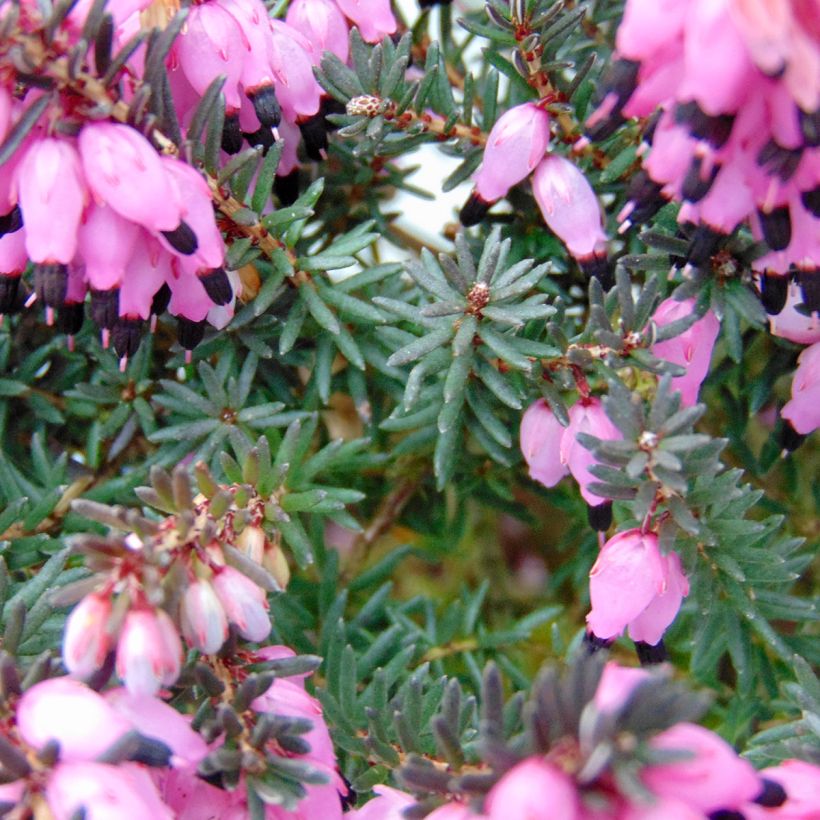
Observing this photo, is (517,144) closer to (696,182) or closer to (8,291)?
(696,182)

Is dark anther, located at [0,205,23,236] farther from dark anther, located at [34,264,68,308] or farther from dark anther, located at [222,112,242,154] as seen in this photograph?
dark anther, located at [222,112,242,154]

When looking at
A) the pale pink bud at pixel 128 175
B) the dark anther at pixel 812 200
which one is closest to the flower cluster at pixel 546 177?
the dark anther at pixel 812 200

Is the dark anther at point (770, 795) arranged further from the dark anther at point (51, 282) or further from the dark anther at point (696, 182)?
the dark anther at point (51, 282)

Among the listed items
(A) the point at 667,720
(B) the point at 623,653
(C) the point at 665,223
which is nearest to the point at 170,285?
(C) the point at 665,223

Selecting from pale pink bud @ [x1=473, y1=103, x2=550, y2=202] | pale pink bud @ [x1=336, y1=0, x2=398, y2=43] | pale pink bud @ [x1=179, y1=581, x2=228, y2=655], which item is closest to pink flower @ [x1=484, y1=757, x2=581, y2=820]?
pale pink bud @ [x1=179, y1=581, x2=228, y2=655]

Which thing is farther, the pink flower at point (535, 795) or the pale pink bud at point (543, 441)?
the pale pink bud at point (543, 441)

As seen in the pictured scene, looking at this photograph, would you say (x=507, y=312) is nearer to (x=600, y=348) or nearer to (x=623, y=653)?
(x=600, y=348)
